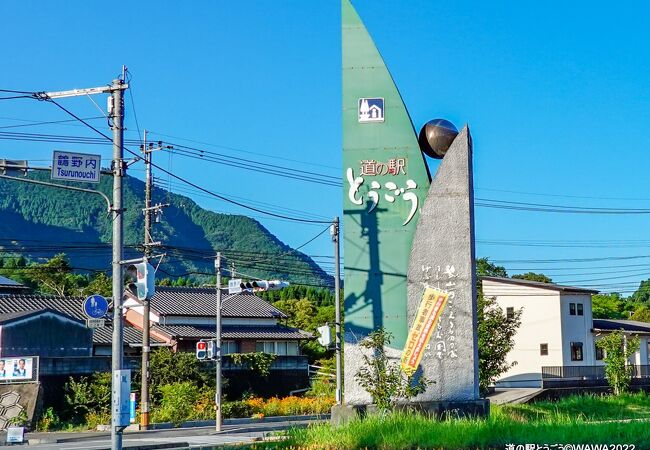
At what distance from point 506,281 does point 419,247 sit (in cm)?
3203

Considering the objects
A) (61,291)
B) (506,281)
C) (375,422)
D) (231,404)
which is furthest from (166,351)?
(61,291)

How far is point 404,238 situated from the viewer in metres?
21.9

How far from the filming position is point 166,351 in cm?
4188

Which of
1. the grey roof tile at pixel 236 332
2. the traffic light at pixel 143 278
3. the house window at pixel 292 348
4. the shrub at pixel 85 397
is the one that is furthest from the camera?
the house window at pixel 292 348

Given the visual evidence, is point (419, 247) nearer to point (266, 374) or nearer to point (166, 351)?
point (166, 351)

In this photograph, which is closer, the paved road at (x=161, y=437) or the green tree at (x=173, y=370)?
the paved road at (x=161, y=437)

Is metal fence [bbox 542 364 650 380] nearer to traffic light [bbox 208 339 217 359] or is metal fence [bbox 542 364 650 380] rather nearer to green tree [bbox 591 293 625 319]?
traffic light [bbox 208 339 217 359]

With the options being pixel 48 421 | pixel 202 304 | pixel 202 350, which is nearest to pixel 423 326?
pixel 202 350

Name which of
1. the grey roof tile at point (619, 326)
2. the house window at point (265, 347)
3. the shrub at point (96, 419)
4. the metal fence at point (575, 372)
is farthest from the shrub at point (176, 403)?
the grey roof tile at point (619, 326)

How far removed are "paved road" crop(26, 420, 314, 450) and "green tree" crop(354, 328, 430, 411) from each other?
5912 millimetres

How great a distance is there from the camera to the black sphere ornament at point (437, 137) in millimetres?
22156

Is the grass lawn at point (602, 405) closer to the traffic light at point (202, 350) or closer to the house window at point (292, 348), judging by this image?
the traffic light at point (202, 350)

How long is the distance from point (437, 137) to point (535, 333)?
31.4 metres

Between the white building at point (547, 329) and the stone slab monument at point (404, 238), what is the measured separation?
28787 millimetres
